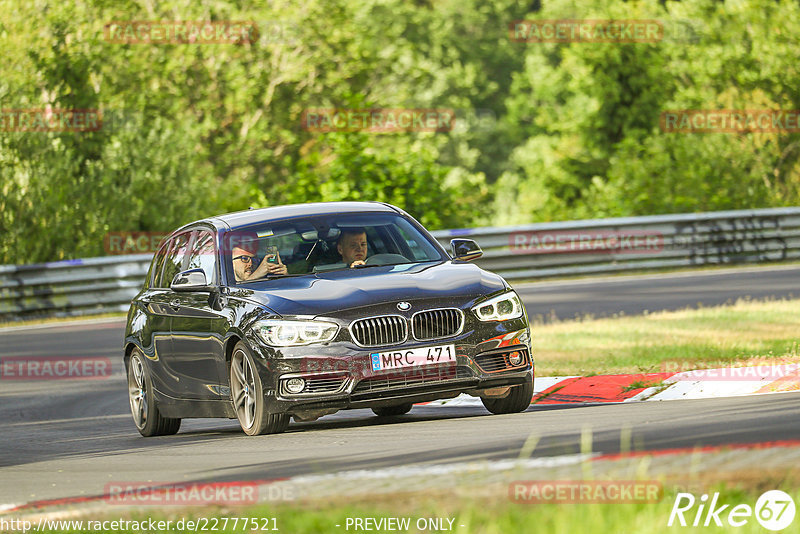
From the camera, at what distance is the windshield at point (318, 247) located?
33.8ft

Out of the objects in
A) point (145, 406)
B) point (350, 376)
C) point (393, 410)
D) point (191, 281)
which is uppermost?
point (191, 281)

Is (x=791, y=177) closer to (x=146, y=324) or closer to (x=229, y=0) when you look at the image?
(x=229, y=0)

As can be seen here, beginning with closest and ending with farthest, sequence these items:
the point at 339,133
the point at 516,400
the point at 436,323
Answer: the point at 436,323 < the point at 516,400 < the point at 339,133

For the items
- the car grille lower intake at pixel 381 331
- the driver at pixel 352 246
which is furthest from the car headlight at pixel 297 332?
the driver at pixel 352 246

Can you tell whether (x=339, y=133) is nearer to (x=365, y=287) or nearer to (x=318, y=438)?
(x=365, y=287)

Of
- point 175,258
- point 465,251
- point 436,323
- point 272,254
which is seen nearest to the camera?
point 436,323

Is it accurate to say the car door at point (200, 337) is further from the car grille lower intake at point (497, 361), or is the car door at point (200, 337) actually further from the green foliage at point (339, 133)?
the green foliage at point (339, 133)

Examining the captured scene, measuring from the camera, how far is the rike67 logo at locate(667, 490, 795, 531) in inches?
195

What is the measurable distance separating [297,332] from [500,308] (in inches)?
55.8

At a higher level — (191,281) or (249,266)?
(249,266)

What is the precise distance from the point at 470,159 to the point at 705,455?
190ft

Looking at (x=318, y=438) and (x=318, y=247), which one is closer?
(x=318, y=438)

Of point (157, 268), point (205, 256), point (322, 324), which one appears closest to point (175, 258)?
point (157, 268)

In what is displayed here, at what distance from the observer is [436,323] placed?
9414 millimetres
